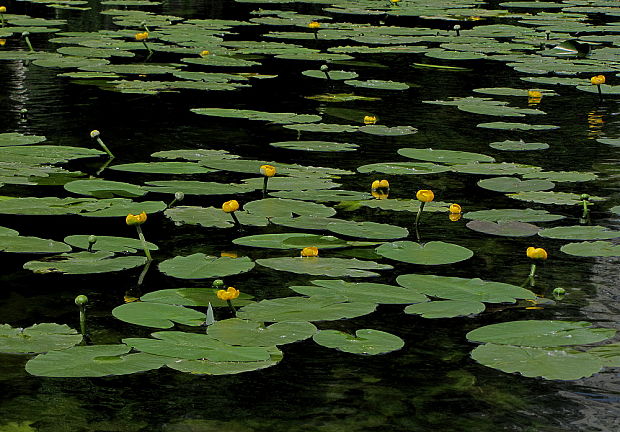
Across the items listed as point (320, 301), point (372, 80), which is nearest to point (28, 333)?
point (320, 301)

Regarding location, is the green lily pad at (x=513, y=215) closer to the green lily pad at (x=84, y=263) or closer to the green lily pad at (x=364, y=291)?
the green lily pad at (x=364, y=291)

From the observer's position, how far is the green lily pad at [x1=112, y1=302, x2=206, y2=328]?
9.61ft

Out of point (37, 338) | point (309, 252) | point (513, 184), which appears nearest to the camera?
point (37, 338)

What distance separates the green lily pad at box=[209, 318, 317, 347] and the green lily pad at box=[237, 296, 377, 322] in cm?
4

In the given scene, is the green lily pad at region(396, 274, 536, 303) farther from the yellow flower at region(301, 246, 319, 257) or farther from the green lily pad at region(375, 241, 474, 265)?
the yellow flower at region(301, 246, 319, 257)

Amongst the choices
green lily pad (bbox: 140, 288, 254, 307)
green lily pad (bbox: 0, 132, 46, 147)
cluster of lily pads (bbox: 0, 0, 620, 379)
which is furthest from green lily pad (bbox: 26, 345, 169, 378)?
green lily pad (bbox: 0, 132, 46, 147)

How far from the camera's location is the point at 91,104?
6.19 meters

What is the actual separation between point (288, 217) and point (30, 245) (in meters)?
0.91

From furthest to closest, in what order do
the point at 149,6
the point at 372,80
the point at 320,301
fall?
the point at 149,6, the point at 372,80, the point at 320,301

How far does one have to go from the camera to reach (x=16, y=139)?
16.6 ft

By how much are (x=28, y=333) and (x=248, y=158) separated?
7.61 feet

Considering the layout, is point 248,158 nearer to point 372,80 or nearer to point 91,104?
point 91,104

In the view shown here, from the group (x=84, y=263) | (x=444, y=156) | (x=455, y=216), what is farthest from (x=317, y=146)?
(x=84, y=263)

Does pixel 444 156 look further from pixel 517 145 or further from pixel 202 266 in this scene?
pixel 202 266
